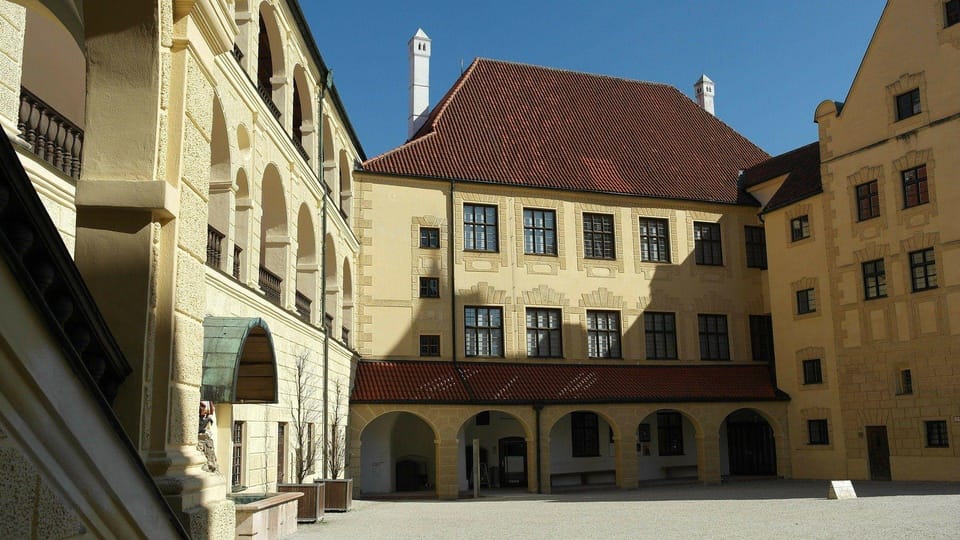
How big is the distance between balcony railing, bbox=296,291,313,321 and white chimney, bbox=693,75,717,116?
28.1 m

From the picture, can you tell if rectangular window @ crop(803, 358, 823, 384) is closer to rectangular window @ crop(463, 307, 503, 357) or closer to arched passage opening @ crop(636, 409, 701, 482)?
arched passage opening @ crop(636, 409, 701, 482)

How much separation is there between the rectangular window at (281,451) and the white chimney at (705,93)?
31386 millimetres

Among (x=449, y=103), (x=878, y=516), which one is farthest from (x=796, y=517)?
(x=449, y=103)

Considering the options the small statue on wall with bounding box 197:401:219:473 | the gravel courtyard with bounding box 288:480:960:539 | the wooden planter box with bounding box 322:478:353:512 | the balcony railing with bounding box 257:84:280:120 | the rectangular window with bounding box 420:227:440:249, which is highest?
the balcony railing with bounding box 257:84:280:120

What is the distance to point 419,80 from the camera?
39250mm

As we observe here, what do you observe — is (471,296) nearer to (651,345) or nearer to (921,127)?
(651,345)

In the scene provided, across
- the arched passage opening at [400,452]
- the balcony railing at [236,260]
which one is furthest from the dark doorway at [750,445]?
the balcony railing at [236,260]

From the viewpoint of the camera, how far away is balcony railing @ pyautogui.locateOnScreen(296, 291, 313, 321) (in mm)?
20536

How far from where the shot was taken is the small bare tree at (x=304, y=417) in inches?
741

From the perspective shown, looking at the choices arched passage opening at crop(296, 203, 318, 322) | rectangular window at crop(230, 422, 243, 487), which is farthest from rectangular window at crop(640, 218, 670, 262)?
rectangular window at crop(230, 422, 243, 487)

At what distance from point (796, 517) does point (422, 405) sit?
1184cm

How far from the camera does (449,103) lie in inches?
1282

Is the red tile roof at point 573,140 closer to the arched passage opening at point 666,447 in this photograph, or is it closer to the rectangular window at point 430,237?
the rectangular window at point 430,237

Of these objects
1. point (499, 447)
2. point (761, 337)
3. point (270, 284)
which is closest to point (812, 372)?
point (761, 337)
